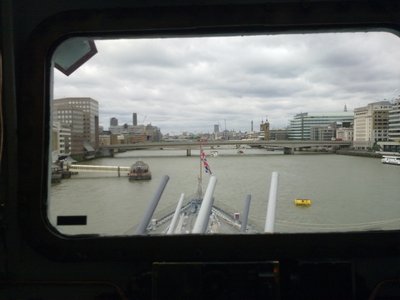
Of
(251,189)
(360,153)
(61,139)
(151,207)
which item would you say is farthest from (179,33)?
(251,189)

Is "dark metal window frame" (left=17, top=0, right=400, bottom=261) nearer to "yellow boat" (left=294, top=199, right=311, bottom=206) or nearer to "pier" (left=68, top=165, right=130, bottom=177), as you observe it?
"pier" (left=68, top=165, right=130, bottom=177)

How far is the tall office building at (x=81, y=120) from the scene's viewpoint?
57.4 inches

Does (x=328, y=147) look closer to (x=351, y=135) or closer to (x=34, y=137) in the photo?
(x=351, y=135)

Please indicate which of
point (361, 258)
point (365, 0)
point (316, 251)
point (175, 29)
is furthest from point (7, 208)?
point (365, 0)

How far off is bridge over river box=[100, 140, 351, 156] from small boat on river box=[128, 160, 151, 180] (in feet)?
0.50

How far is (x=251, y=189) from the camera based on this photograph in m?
2.79

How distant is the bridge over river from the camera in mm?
1884

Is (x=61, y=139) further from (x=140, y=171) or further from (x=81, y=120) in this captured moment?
(x=140, y=171)

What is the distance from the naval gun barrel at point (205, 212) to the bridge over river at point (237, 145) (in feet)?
0.84

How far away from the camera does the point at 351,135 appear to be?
195 cm

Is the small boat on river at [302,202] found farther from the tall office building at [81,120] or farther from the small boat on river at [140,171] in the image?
the tall office building at [81,120]

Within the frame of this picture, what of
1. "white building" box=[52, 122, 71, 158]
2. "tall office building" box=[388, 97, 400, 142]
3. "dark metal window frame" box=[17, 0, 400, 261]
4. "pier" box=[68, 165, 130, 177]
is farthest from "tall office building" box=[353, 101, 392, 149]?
"white building" box=[52, 122, 71, 158]

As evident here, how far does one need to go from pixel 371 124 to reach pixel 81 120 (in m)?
1.39

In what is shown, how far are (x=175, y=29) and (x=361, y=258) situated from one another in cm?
99
